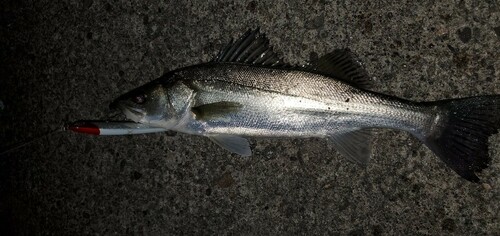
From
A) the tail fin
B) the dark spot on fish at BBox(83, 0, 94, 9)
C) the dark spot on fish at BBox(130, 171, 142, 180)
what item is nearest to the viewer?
the tail fin

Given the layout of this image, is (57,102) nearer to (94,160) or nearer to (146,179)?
(94,160)

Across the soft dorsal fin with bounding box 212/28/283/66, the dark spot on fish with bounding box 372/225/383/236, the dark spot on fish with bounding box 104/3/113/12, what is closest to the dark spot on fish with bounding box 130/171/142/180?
the soft dorsal fin with bounding box 212/28/283/66

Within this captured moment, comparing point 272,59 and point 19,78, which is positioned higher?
point 272,59

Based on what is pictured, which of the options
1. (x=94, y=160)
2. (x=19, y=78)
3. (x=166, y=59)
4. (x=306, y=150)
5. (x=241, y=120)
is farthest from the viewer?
(x=19, y=78)

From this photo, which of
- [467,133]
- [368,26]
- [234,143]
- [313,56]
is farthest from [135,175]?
[467,133]

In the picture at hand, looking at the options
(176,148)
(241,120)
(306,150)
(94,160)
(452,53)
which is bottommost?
(94,160)

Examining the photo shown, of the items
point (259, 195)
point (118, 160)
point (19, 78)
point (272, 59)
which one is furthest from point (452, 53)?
point (19, 78)

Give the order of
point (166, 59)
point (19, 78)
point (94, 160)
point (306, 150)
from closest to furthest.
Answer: point (306, 150), point (166, 59), point (94, 160), point (19, 78)

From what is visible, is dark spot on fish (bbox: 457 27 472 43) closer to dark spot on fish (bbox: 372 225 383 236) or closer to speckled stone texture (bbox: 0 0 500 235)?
speckled stone texture (bbox: 0 0 500 235)
